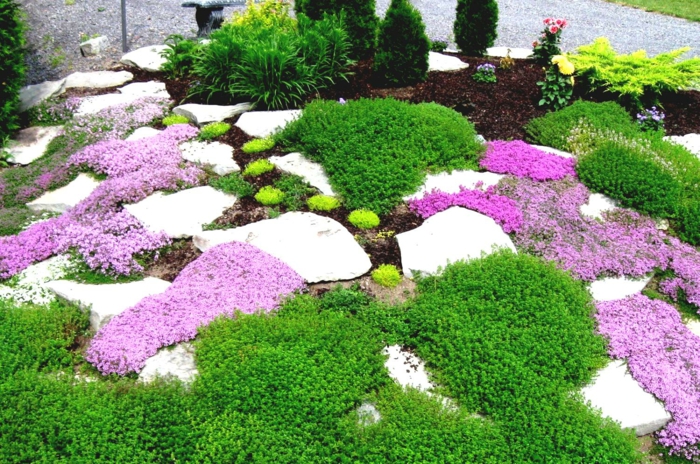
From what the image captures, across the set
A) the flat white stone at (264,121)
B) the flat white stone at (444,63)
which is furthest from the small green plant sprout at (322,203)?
the flat white stone at (444,63)

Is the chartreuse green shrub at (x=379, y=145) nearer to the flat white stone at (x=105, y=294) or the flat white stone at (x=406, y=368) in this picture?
the flat white stone at (x=406, y=368)

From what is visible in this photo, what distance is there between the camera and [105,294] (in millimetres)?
5438

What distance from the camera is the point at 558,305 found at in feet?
16.6

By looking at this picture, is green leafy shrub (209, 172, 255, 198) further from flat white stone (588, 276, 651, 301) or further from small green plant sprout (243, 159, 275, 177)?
flat white stone (588, 276, 651, 301)

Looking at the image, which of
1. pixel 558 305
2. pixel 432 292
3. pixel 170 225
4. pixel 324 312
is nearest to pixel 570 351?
pixel 558 305

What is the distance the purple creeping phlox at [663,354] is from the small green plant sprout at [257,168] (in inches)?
159

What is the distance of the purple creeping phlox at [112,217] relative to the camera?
5883 millimetres

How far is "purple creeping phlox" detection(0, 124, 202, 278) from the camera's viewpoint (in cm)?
588

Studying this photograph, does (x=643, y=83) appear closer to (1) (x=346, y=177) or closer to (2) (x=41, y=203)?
(1) (x=346, y=177)

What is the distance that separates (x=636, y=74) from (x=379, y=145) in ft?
15.7

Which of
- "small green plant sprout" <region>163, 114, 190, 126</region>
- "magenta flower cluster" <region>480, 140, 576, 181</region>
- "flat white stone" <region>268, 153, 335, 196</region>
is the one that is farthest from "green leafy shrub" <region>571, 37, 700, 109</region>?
"small green plant sprout" <region>163, 114, 190, 126</region>

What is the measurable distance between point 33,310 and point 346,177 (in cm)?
345

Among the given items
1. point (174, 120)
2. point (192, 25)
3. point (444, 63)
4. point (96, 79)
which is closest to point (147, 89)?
point (96, 79)

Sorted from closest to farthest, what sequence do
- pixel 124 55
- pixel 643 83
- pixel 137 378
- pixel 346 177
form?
pixel 137 378 < pixel 346 177 < pixel 643 83 < pixel 124 55
